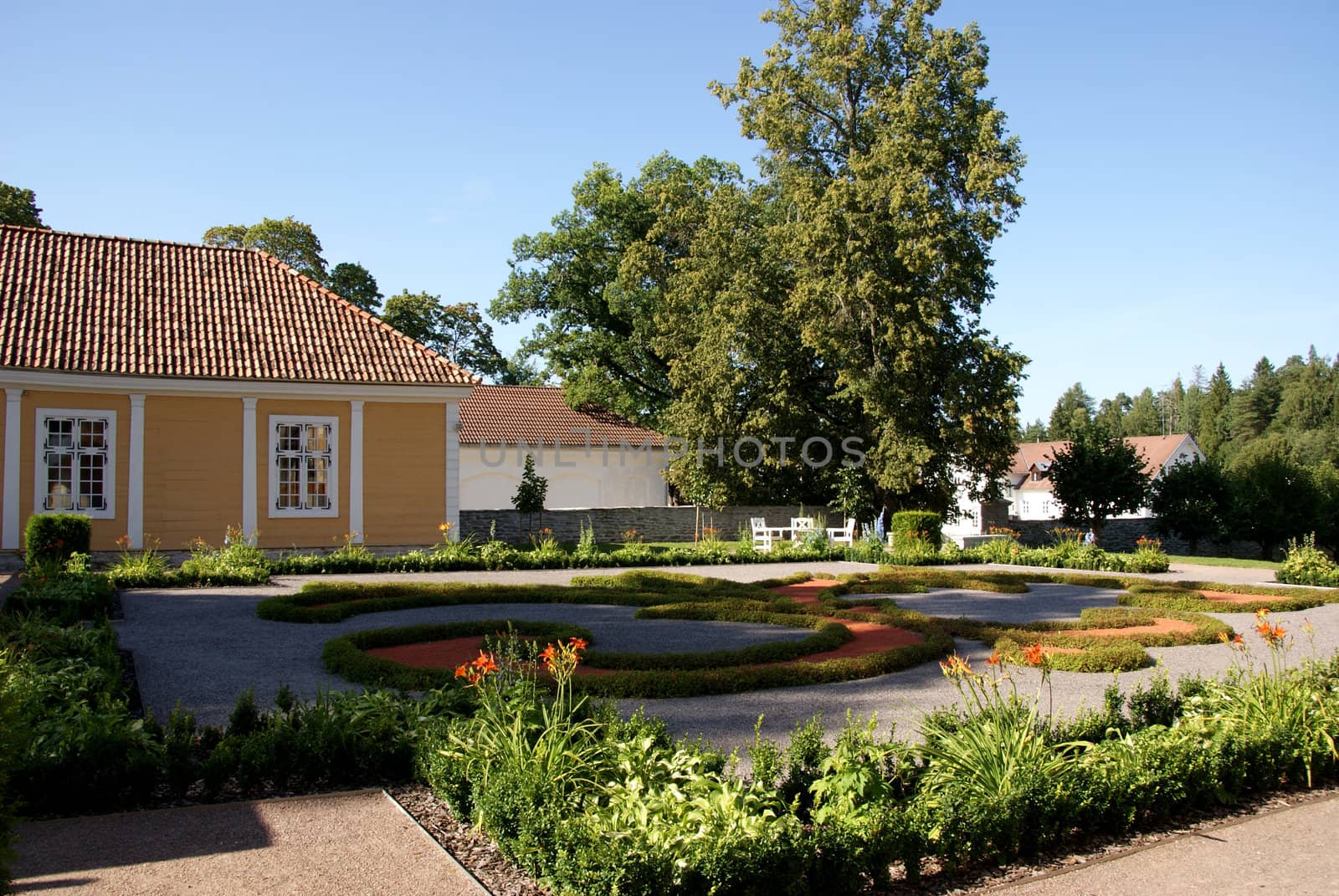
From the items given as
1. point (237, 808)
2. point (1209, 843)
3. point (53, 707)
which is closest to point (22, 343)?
point (53, 707)

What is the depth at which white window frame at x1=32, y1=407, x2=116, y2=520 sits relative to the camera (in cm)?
1903

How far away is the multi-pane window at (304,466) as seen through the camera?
20.7 metres

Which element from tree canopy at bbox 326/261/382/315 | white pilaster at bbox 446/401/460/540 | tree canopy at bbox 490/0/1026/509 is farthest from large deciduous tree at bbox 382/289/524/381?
white pilaster at bbox 446/401/460/540

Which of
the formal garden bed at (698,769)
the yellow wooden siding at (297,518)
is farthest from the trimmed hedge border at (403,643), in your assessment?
the yellow wooden siding at (297,518)

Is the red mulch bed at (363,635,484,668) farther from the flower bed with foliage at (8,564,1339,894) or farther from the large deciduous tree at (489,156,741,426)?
the large deciduous tree at (489,156,741,426)

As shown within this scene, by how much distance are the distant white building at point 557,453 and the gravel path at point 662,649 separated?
19.2 metres

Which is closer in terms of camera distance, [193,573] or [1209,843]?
[1209,843]

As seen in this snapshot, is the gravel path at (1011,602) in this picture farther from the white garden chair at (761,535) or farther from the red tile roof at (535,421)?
the red tile roof at (535,421)

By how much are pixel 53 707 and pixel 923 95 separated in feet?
94.1

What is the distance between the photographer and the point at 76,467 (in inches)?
763

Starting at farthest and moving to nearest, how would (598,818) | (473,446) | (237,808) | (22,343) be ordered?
(473,446), (22,343), (237,808), (598,818)

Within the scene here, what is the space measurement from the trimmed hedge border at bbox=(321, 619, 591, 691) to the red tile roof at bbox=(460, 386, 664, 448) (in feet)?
84.7

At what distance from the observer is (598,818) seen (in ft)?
14.4

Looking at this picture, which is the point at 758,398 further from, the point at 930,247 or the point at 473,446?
the point at 473,446
